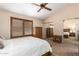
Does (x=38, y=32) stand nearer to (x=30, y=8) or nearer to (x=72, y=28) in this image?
(x=30, y=8)

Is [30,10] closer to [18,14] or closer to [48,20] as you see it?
[18,14]

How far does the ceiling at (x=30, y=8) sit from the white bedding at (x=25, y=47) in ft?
1.26

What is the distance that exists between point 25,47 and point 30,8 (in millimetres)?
584

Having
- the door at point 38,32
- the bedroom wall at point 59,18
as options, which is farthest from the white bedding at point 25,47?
the bedroom wall at point 59,18

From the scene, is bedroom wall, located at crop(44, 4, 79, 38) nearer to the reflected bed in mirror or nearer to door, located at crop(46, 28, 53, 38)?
door, located at crop(46, 28, 53, 38)

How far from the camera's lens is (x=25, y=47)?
136cm

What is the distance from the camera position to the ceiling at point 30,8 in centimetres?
124

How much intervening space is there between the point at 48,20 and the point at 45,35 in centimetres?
25

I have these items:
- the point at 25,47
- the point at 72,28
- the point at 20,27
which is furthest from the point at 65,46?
the point at 20,27

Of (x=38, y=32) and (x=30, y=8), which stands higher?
(x=30, y=8)

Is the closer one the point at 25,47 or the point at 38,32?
the point at 25,47

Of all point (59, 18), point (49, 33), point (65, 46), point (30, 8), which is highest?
point (30, 8)

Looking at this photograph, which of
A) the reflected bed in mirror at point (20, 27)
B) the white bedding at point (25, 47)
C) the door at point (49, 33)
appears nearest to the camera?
the white bedding at point (25, 47)

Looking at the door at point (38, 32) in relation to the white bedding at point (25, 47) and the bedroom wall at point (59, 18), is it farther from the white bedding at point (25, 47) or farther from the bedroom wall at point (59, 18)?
the bedroom wall at point (59, 18)
